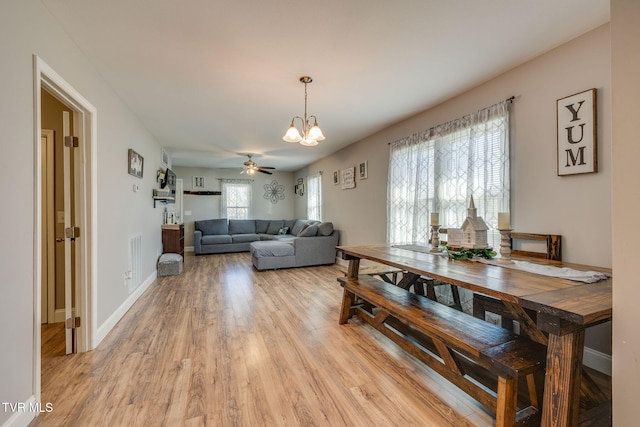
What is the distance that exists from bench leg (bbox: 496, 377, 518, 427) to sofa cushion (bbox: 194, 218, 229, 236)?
23.4 feet

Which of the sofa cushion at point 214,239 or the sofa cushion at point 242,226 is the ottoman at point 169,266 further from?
the sofa cushion at point 242,226

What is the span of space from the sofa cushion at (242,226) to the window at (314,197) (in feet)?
5.73

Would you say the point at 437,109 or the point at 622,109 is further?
the point at 437,109

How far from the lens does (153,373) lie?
1.86m

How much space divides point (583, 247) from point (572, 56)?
55.4 inches

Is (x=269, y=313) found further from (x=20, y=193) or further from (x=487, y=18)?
(x=487, y=18)

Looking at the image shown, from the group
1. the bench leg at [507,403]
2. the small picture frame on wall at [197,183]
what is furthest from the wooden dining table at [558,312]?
the small picture frame on wall at [197,183]

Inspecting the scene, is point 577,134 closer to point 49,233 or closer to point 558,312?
point 558,312

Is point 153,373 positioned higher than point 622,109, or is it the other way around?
point 622,109

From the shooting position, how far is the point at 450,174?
3.03m

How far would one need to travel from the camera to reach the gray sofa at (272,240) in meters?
5.11

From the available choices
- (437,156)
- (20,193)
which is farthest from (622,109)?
(20,193)

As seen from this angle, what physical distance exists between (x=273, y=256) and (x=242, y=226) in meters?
3.13

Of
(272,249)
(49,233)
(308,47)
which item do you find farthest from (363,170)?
(49,233)
